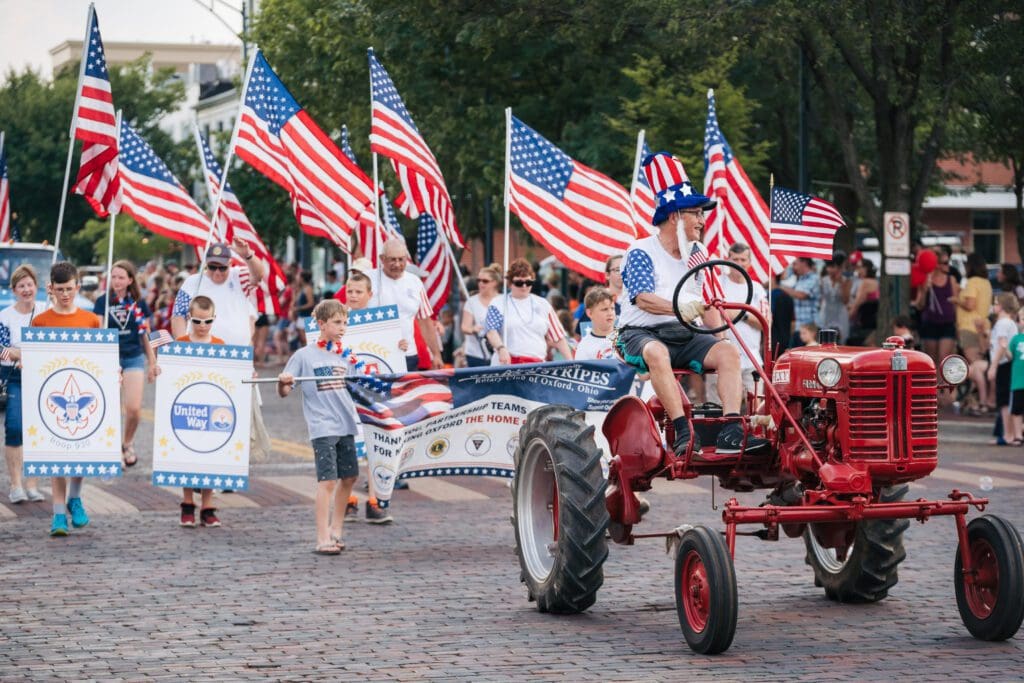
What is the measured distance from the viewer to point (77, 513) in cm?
1216

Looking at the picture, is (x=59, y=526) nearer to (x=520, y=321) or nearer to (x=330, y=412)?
(x=330, y=412)

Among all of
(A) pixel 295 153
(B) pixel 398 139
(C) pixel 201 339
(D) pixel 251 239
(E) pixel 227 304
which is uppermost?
(B) pixel 398 139

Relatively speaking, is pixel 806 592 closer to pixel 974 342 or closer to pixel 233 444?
pixel 233 444

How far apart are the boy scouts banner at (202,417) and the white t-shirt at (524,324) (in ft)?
8.04

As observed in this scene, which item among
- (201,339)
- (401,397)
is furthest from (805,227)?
(201,339)

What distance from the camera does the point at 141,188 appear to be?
635 inches

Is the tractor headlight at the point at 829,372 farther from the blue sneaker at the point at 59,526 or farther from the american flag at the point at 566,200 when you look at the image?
the american flag at the point at 566,200

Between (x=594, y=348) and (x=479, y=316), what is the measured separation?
2.35 meters

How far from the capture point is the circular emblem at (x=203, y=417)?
12102 millimetres

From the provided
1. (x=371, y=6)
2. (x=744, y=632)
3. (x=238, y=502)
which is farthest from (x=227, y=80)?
(x=744, y=632)

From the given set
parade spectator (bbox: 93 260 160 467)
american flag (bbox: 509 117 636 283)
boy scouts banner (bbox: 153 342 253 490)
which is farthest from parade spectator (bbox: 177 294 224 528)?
american flag (bbox: 509 117 636 283)

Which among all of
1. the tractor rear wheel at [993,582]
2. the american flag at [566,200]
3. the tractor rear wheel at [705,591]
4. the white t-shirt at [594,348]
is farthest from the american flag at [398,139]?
the tractor rear wheel at [993,582]

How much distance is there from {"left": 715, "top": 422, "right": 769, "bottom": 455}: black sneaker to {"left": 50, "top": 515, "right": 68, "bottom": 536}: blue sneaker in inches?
209

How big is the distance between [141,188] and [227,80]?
7573cm
